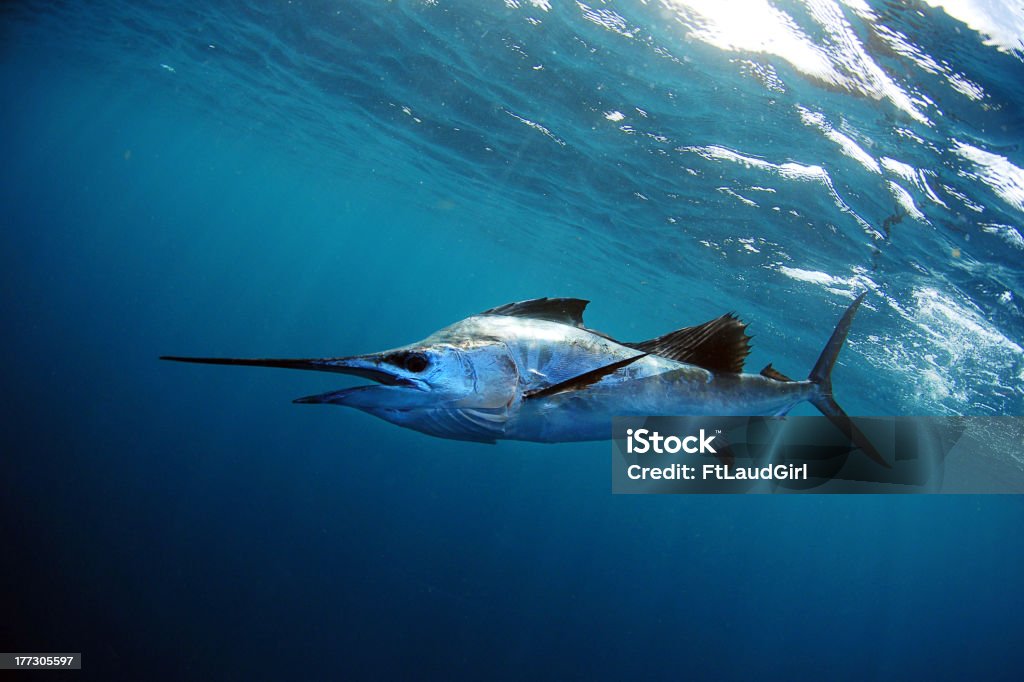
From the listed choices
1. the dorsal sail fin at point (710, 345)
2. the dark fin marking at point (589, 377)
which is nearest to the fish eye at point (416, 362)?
the dark fin marking at point (589, 377)

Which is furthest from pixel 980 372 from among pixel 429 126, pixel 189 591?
pixel 189 591

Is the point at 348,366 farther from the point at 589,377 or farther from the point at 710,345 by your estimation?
the point at 710,345

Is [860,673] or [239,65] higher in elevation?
[239,65]

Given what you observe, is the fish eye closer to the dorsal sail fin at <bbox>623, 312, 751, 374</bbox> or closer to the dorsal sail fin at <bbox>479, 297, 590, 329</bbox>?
the dorsal sail fin at <bbox>479, 297, 590, 329</bbox>

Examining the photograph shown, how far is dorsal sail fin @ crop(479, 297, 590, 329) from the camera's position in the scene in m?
2.68


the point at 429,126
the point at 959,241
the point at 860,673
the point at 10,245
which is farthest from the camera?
the point at 10,245

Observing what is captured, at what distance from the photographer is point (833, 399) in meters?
3.36

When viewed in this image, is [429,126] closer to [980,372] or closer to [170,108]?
[980,372]

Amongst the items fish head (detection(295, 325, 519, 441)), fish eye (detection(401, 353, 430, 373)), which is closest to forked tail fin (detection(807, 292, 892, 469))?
fish head (detection(295, 325, 519, 441))

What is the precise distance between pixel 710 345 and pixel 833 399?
4.68 feet

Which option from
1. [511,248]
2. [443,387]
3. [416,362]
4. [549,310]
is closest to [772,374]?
[549,310]

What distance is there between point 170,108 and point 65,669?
1244 inches

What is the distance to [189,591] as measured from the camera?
425 inches

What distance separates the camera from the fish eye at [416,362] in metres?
1.93
